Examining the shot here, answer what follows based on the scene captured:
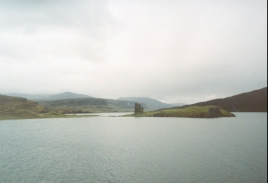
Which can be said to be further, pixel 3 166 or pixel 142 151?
pixel 142 151

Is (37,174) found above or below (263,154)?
below

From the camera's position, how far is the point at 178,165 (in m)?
41.2

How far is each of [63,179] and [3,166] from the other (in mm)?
18044

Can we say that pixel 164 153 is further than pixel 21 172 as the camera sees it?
Yes

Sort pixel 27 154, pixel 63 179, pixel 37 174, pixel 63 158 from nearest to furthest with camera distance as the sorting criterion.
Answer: pixel 63 179 < pixel 37 174 < pixel 63 158 < pixel 27 154

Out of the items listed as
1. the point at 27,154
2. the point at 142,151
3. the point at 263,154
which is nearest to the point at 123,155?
the point at 142,151

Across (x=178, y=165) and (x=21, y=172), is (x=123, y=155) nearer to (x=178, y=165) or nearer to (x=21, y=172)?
(x=178, y=165)

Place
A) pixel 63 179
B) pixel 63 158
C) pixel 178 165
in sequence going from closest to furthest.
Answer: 1. pixel 63 179
2. pixel 178 165
3. pixel 63 158

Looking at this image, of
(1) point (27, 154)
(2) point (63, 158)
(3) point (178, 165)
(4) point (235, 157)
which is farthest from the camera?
(1) point (27, 154)

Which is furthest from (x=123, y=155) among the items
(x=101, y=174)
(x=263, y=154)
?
(x=263, y=154)

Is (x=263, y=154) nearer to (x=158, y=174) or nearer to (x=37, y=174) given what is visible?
(x=158, y=174)

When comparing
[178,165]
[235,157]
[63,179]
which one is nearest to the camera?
[63,179]

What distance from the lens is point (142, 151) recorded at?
185 feet

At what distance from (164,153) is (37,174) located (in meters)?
30.8
